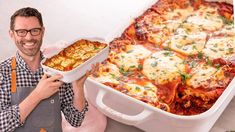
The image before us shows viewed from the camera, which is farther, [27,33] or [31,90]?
[31,90]

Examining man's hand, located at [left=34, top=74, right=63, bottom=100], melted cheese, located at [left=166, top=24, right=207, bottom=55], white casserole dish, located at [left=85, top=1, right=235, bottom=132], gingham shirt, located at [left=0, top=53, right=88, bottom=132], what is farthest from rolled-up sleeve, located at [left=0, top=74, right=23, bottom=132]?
melted cheese, located at [left=166, top=24, right=207, bottom=55]

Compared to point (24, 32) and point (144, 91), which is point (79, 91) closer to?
point (24, 32)

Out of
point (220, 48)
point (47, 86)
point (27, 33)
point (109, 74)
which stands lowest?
point (109, 74)

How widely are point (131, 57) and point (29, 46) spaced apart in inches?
31.9

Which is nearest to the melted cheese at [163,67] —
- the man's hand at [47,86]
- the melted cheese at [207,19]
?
the melted cheese at [207,19]

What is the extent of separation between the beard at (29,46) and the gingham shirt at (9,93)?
0.06 m

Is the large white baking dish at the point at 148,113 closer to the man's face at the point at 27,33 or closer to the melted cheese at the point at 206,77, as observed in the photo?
the melted cheese at the point at 206,77

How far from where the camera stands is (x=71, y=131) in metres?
2.13

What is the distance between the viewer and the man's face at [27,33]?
1493 mm

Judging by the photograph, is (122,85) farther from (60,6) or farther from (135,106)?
(60,6)

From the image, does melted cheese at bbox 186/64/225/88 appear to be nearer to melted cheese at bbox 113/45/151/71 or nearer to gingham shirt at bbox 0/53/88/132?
melted cheese at bbox 113/45/151/71

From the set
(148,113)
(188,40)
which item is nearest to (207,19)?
(188,40)

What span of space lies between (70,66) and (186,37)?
101cm

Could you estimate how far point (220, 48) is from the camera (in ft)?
7.41
